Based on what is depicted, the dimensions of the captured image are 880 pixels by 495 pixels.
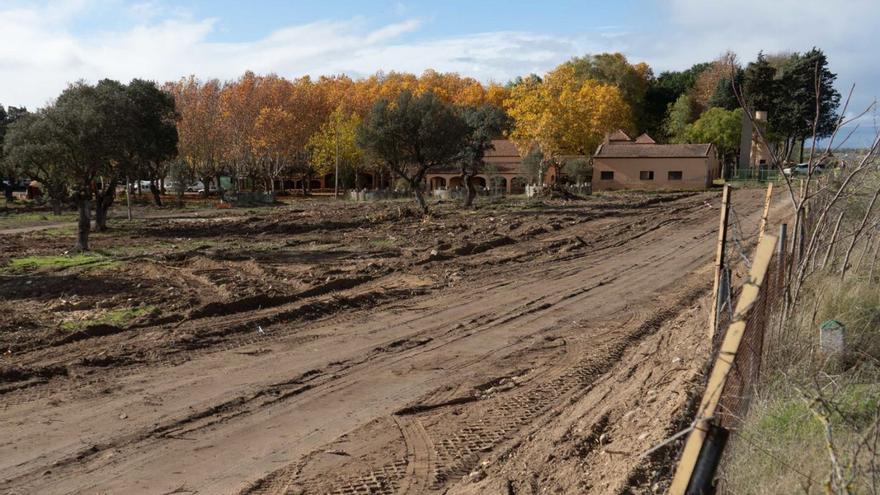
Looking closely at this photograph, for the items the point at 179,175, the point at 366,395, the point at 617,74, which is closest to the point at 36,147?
the point at 366,395

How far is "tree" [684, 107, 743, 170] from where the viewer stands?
254ft

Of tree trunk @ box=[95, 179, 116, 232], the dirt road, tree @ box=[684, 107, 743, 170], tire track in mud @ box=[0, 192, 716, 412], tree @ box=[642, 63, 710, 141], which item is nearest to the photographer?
the dirt road

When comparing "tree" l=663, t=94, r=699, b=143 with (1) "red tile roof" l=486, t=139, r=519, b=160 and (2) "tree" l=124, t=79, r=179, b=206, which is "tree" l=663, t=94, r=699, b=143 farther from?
(2) "tree" l=124, t=79, r=179, b=206

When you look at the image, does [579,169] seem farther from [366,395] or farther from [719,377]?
[719,377]

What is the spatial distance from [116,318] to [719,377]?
1201 centimetres

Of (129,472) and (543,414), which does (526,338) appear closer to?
(543,414)

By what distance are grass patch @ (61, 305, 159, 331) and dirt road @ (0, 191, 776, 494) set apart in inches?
29.6

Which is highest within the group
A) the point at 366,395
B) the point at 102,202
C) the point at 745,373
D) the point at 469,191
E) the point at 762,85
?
the point at 762,85

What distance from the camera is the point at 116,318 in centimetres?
1307

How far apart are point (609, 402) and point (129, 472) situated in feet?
16.0

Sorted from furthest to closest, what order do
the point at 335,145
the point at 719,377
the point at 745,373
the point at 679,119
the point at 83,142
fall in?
the point at 679,119, the point at 335,145, the point at 83,142, the point at 745,373, the point at 719,377

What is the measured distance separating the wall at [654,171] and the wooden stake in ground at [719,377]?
67718 mm

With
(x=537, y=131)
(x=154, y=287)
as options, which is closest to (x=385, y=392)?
(x=154, y=287)

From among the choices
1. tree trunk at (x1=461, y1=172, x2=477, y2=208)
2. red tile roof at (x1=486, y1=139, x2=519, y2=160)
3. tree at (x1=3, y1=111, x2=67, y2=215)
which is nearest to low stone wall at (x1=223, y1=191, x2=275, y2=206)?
tree trunk at (x1=461, y1=172, x2=477, y2=208)
